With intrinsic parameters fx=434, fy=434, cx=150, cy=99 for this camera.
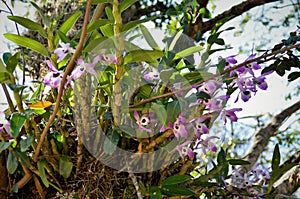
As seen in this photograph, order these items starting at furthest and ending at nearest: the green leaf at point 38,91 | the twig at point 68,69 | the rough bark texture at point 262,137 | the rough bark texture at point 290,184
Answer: the rough bark texture at point 262,137
the rough bark texture at point 290,184
the green leaf at point 38,91
the twig at point 68,69

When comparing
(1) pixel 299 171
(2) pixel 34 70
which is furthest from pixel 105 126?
(1) pixel 299 171

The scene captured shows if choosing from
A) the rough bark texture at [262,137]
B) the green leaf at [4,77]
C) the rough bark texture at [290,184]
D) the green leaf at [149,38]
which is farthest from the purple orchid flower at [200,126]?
the rough bark texture at [262,137]

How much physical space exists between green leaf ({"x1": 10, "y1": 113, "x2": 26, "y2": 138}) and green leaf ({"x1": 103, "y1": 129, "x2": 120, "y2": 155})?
98 millimetres

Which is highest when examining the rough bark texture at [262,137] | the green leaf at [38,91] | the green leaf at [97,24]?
the green leaf at [97,24]

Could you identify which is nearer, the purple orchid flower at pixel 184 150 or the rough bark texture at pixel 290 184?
the purple orchid flower at pixel 184 150

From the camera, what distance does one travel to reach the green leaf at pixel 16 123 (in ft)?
1.57

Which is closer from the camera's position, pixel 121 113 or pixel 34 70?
pixel 121 113

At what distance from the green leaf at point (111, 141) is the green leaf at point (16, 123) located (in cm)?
10

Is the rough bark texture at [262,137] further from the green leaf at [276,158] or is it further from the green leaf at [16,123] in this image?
the green leaf at [16,123]

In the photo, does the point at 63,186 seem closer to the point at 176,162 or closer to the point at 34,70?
the point at 176,162

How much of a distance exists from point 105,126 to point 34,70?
554mm

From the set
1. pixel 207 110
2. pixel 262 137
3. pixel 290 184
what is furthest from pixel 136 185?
pixel 262 137

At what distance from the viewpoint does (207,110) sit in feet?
1.80

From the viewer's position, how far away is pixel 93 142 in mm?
543
